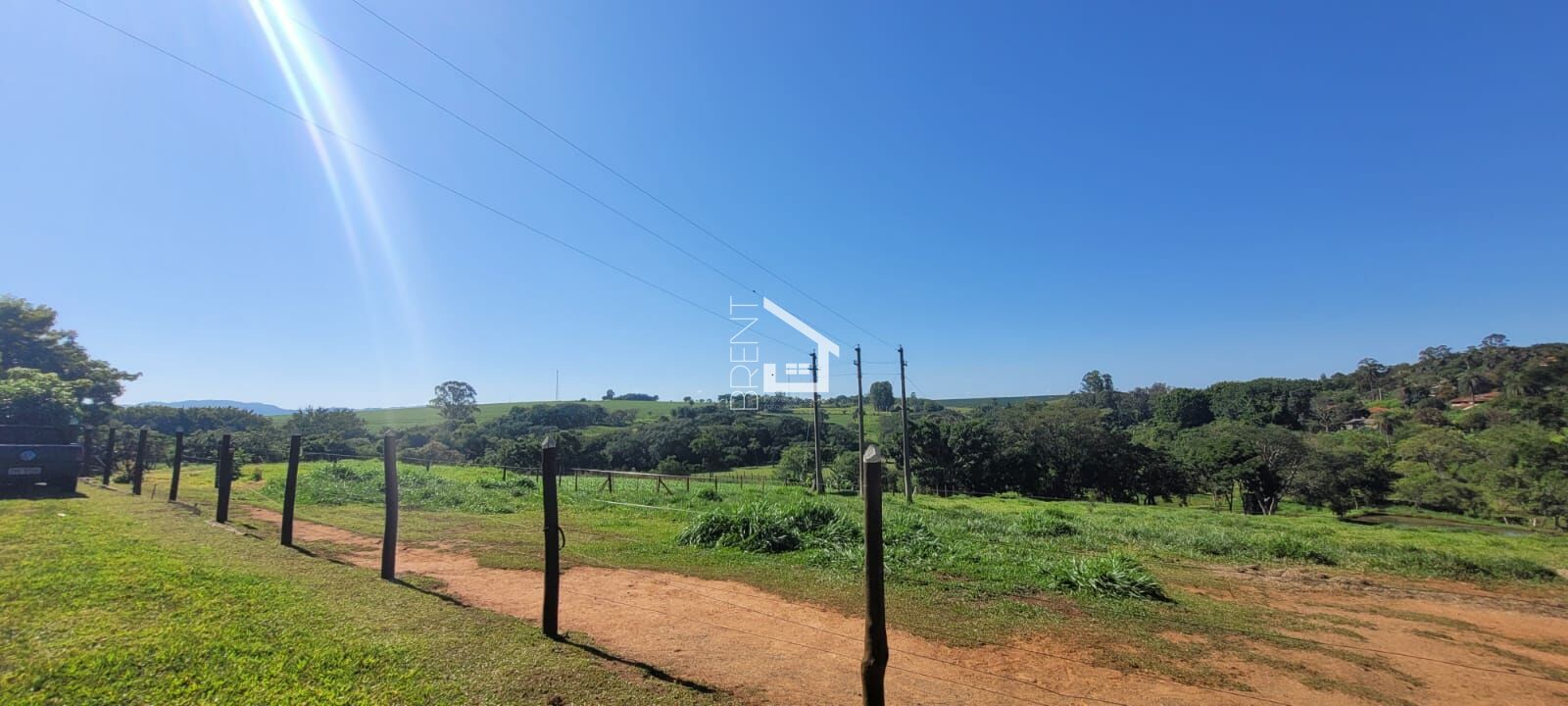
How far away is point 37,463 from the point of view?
38.0ft

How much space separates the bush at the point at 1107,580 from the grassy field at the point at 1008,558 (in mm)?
26

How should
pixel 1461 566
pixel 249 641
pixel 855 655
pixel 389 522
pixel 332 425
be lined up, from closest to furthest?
pixel 249 641, pixel 855 655, pixel 389 522, pixel 1461 566, pixel 332 425

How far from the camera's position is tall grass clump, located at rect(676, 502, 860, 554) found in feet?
35.1

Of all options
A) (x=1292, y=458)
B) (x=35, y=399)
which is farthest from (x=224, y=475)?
(x=1292, y=458)

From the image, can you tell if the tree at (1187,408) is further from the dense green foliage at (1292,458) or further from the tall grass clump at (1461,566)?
the tall grass clump at (1461,566)

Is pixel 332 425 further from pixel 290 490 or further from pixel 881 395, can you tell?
pixel 881 395

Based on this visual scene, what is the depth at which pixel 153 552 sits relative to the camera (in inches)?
276

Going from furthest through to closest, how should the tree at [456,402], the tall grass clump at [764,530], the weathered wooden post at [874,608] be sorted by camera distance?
1. the tree at [456,402]
2. the tall grass clump at [764,530]
3. the weathered wooden post at [874,608]

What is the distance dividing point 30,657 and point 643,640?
4236 millimetres

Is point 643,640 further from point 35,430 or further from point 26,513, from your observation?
point 35,430

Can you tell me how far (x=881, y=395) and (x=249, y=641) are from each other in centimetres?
6744

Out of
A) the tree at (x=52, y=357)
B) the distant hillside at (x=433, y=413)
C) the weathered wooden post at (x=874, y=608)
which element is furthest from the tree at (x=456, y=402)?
the weathered wooden post at (x=874, y=608)

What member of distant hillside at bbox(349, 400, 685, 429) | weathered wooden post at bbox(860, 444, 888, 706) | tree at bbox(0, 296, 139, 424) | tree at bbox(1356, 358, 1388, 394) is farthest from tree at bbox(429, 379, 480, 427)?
Result: tree at bbox(1356, 358, 1388, 394)

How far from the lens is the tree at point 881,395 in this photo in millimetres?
69812
